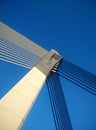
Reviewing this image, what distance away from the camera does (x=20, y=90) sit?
2.66 m

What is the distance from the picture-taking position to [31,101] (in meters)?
2.62

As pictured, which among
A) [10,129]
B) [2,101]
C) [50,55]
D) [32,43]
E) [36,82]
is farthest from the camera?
[50,55]

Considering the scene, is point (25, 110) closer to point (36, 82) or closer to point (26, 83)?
point (26, 83)

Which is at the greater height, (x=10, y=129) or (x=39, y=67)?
(x=39, y=67)

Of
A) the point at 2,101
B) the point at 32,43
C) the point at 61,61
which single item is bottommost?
the point at 2,101

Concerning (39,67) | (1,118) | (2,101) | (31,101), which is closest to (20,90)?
(31,101)

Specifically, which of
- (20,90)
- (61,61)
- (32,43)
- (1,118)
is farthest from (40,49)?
(1,118)

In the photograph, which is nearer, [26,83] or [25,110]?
[25,110]

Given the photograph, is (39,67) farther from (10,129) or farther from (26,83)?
(10,129)

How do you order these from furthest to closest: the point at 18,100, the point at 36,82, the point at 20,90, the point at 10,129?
the point at 36,82 → the point at 20,90 → the point at 18,100 → the point at 10,129

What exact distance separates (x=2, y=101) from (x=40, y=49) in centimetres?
278

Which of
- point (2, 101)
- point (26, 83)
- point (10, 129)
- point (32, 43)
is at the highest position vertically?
point (32, 43)

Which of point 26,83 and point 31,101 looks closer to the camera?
point 31,101

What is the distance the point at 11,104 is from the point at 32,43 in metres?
2.60
